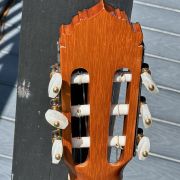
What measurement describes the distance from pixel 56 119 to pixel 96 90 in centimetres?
8

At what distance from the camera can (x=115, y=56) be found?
2.88ft

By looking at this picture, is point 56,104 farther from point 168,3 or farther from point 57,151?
point 168,3

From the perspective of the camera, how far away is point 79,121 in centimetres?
97

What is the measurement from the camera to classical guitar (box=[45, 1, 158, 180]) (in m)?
0.86

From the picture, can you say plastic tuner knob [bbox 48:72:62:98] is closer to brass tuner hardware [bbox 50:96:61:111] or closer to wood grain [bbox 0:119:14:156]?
brass tuner hardware [bbox 50:96:61:111]

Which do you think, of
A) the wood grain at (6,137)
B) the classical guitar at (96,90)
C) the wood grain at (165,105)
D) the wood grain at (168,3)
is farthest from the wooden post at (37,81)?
the wood grain at (168,3)

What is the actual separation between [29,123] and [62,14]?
0.82 feet

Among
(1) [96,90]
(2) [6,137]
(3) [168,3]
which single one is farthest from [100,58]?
(3) [168,3]

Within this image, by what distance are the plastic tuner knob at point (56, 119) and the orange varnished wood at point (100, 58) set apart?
0.08 ft

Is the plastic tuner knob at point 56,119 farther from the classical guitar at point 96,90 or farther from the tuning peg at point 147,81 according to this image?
the tuning peg at point 147,81

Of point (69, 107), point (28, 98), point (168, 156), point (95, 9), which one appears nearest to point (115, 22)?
point (95, 9)

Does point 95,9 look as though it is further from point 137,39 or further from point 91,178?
point 91,178

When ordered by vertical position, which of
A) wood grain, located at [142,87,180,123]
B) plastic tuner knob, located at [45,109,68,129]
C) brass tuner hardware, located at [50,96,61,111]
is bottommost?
plastic tuner knob, located at [45,109,68,129]

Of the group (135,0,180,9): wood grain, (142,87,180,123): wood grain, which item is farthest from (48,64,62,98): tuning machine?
(135,0,180,9): wood grain
